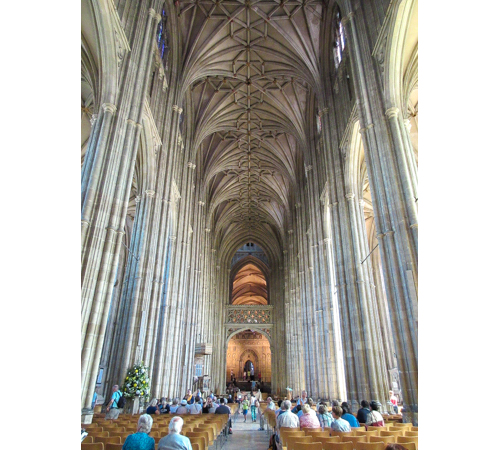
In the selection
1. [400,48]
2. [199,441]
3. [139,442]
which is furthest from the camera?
[400,48]

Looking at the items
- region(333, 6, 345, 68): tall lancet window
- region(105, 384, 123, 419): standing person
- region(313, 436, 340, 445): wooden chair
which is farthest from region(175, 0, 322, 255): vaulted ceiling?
region(313, 436, 340, 445): wooden chair

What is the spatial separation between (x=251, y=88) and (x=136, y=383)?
2072cm

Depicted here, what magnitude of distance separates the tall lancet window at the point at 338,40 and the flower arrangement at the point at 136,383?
1707 centimetres

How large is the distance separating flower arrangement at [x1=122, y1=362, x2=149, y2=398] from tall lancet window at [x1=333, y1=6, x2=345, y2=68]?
56.0 ft

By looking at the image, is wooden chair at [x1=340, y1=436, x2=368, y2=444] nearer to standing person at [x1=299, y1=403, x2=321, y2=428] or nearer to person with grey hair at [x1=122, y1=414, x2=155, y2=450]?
standing person at [x1=299, y1=403, x2=321, y2=428]

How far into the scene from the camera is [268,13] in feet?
65.1

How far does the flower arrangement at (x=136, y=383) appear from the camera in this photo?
38.7ft

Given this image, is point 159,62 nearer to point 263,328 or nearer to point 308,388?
point 308,388

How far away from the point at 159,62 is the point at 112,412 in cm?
1476

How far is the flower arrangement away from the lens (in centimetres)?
1179

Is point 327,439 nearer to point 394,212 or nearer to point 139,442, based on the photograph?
point 139,442

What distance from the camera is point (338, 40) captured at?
17.7 m

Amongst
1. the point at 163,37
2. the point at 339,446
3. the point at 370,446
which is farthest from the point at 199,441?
the point at 163,37
